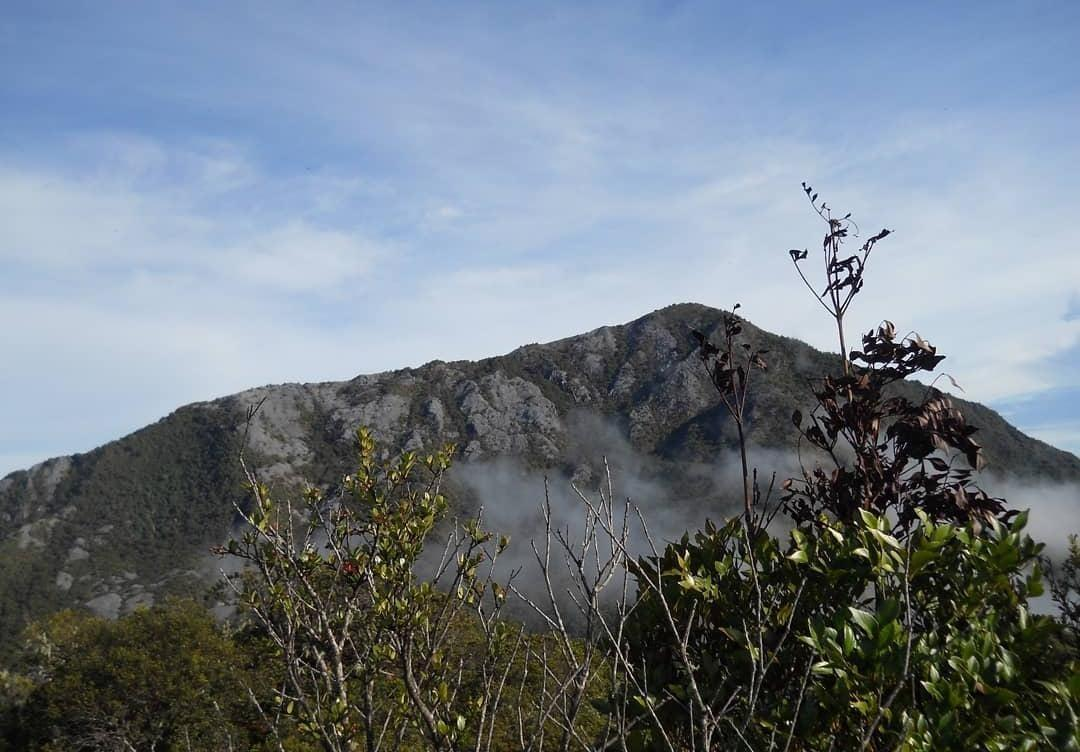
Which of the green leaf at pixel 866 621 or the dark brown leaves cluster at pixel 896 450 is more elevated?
the dark brown leaves cluster at pixel 896 450

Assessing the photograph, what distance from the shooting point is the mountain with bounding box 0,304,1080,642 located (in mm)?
92375

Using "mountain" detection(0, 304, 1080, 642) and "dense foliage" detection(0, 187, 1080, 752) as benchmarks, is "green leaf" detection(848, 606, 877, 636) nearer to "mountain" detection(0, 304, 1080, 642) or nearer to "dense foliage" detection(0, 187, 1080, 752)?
"dense foliage" detection(0, 187, 1080, 752)

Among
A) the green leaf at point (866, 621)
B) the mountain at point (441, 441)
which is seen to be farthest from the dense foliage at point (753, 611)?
the mountain at point (441, 441)

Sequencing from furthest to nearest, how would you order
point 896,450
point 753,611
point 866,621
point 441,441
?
point 441,441 → point 896,450 → point 753,611 → point 866,621

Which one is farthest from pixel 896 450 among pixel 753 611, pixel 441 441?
pixel 441 441

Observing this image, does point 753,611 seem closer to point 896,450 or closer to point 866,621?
point 866,621

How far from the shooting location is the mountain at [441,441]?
92375 mm

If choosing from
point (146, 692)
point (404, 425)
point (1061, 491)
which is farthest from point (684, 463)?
point (146, 692)

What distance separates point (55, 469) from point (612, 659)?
126192 mm

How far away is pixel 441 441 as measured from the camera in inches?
3905

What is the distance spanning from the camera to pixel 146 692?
19203 millimetres

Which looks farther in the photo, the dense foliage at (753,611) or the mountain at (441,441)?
the mountain at (441,441)

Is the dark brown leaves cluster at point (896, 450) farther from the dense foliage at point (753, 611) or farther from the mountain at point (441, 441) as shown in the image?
the mountain at point (441, 441)

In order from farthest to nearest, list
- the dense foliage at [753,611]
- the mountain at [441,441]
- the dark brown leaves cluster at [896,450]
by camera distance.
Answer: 1. the mountain at [441,441]
2. the dark brown leaves cluster at [896,450]
3. the dense foliage at [753,611]
